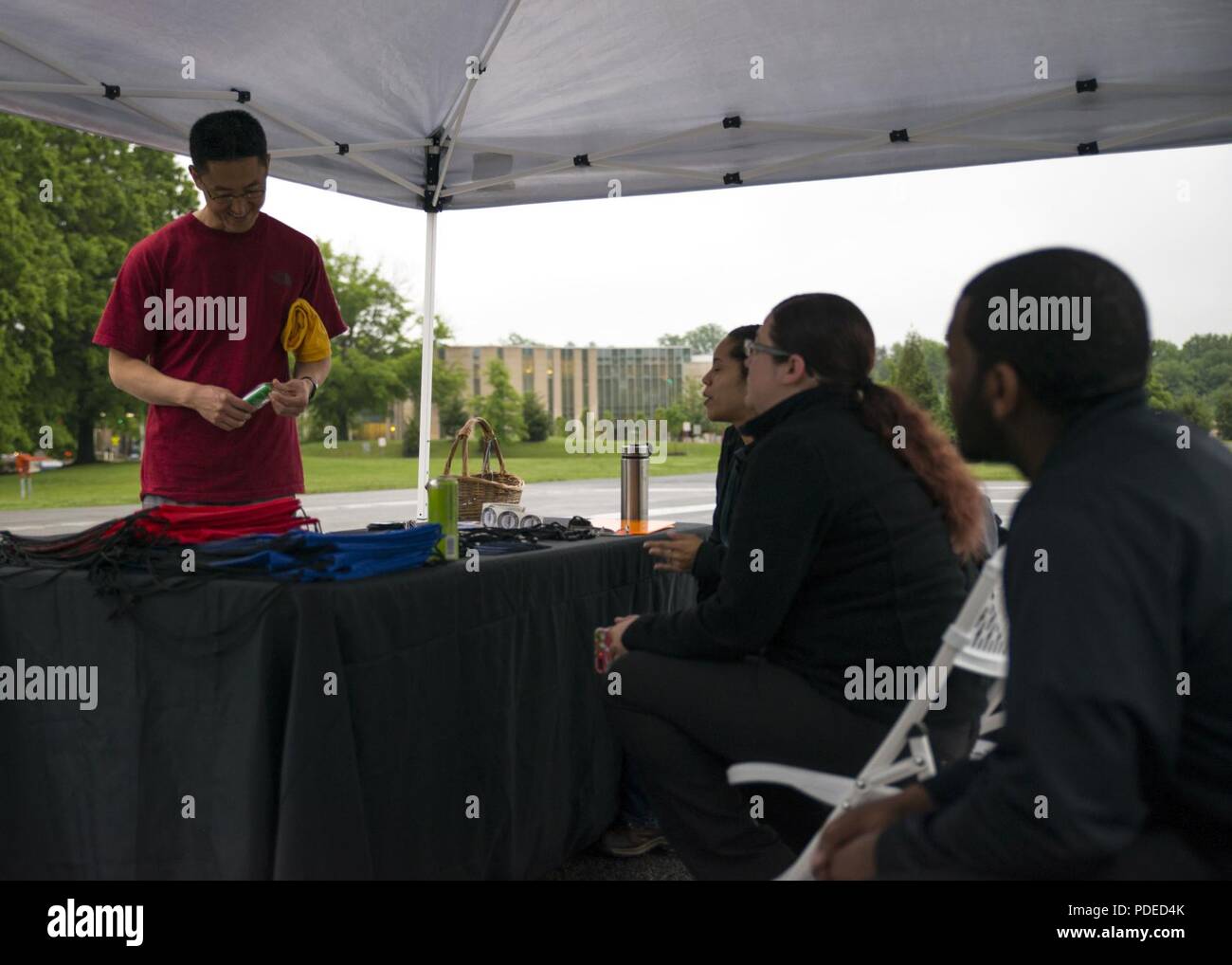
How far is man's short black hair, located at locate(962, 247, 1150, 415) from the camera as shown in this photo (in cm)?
107

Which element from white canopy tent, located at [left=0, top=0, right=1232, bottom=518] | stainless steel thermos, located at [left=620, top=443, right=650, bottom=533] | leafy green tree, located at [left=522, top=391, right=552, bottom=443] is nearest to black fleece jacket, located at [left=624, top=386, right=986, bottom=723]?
stainless steel thermos, located at [left=620, top=443, right=650, bottom=533]

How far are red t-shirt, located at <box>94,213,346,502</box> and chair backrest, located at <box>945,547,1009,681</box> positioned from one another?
1.61m

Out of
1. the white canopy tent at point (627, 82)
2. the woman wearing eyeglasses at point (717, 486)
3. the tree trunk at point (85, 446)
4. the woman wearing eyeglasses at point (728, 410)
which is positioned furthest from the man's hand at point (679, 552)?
the tree trunk at point (85, 446)

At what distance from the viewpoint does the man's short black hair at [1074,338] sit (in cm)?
107

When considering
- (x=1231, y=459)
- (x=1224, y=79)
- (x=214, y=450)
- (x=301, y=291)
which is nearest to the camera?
(x=1231, y=459)

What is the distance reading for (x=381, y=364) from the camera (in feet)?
120

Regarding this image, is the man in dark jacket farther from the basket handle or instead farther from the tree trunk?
the tree trunk

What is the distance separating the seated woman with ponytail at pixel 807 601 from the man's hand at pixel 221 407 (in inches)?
36.9

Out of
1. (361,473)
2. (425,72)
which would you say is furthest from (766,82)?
(361,473)

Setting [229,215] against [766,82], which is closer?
[229,215]

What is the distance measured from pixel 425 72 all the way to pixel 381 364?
3288 cm

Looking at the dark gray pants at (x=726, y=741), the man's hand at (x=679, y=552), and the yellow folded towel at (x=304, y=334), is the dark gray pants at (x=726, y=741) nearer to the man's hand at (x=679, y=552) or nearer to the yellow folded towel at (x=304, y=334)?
the man's hand at (x=679, y=552)

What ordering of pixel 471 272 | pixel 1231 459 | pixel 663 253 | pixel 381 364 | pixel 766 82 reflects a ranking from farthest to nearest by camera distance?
pixel 471 272, pixel 663 253, pixel 381 364, pixel 766 82, pixel 1231 459
